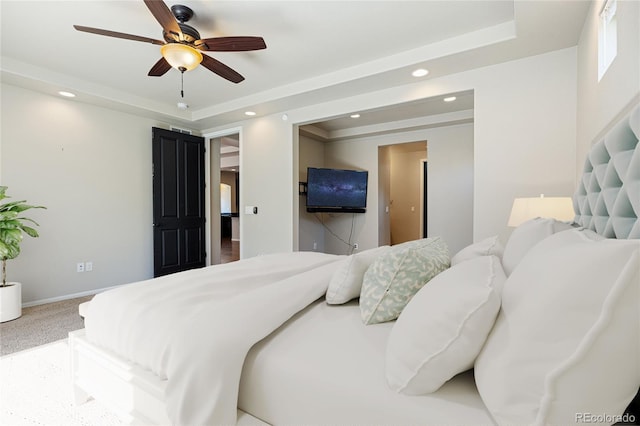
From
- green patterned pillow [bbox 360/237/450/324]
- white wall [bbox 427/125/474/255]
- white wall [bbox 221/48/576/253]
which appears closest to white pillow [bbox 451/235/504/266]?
green patterned pillow [bbox 360/237/450/324]

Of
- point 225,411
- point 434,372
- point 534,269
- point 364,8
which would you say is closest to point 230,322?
point 225,411

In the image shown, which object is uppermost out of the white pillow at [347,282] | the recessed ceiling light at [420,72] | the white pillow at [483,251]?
the recessed ceiling light at [420,72]

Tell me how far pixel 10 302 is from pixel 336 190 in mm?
4354

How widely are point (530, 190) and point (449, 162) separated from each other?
253 centimetres

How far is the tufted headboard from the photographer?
2.99 feet

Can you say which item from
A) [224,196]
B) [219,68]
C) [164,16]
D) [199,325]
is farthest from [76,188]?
[224,196]

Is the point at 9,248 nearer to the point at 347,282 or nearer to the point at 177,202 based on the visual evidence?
the point at 177,202

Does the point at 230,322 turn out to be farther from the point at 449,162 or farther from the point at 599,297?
the point at 449,162

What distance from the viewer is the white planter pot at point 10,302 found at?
293 centimetres

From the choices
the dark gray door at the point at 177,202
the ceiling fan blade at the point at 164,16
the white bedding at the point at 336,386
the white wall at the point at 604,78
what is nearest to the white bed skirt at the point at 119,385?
the white bedding at the point at 336,386

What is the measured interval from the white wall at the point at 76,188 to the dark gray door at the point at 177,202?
243 millimetres

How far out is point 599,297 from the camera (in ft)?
1.86

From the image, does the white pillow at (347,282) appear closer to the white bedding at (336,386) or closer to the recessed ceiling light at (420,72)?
the white bedding at (336,386)

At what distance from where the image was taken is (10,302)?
9.75 feet
